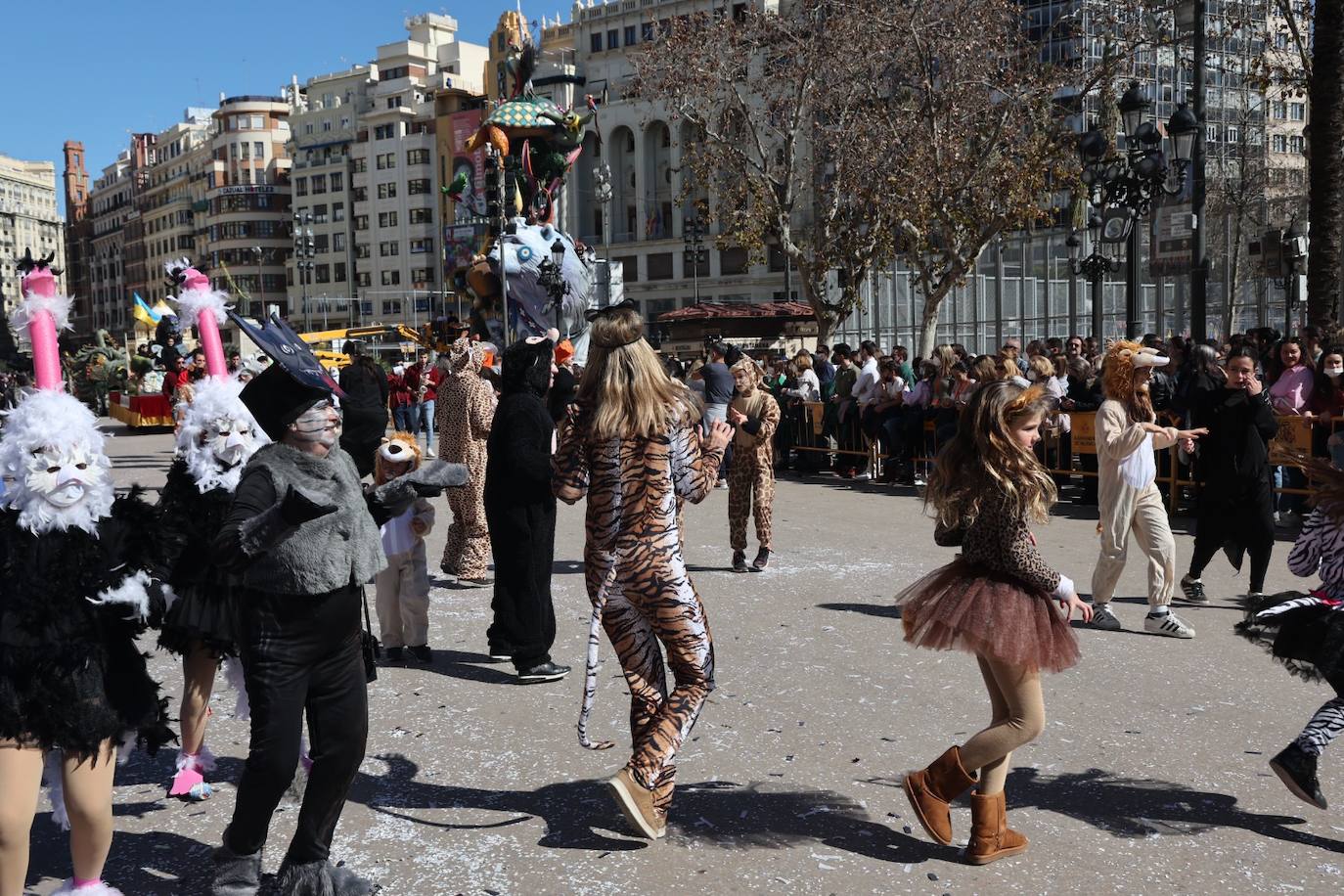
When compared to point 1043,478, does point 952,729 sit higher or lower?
lower

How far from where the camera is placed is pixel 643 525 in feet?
15.1

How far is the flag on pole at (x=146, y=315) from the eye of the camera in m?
11.1

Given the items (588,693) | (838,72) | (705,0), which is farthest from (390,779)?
(705,0)

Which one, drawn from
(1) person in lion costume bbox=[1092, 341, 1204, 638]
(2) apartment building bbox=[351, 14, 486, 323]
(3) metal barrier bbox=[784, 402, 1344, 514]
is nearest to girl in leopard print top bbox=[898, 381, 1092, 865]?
(1) person in lion costume bbox=[1092, 341, 1204, 638]

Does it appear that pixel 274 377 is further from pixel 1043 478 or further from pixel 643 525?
pixel 1043 478

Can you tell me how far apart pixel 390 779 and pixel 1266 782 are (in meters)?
3.64

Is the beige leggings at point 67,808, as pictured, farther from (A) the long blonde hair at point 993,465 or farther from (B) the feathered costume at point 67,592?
(A) the long blonde hair at point 993,465

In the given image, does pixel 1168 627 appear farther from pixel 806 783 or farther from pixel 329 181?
pixel 329 181

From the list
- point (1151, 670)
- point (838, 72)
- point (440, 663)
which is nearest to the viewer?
point (1151, 670)


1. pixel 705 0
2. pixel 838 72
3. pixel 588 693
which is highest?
pixel 705 0

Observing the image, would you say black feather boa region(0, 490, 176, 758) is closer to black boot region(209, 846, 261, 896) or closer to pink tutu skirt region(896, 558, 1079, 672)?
black boot region(209, 846, 261, 896)

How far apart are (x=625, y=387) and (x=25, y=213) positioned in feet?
650

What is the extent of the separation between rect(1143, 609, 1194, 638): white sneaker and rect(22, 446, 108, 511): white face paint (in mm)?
6248

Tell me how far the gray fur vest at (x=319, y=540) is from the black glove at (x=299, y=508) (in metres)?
0.08
